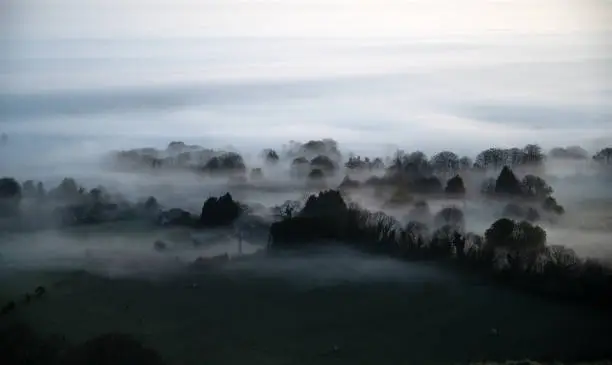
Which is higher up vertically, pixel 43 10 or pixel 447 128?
pixel 43 10

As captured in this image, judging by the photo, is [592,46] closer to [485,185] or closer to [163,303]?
[485,185]

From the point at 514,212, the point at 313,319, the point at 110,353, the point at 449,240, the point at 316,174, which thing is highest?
the point at 316,174

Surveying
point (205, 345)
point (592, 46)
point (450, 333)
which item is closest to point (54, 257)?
point (205, 345)

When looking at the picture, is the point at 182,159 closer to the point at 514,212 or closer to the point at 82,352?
the point at 82,352

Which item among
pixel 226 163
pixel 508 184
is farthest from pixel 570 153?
pixel 226 163

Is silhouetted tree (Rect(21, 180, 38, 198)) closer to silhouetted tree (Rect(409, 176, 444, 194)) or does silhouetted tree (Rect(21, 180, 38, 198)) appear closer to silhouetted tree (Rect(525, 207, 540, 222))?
silhouetted tree (Rect(409, 176, 444, 194))

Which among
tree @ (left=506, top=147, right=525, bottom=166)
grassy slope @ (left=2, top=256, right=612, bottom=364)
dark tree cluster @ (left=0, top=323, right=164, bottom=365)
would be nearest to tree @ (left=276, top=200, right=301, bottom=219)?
grassy slope @ (left=2, top=256, right=612, bottom=364)

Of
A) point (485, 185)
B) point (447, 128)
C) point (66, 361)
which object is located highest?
point (447, 128)
